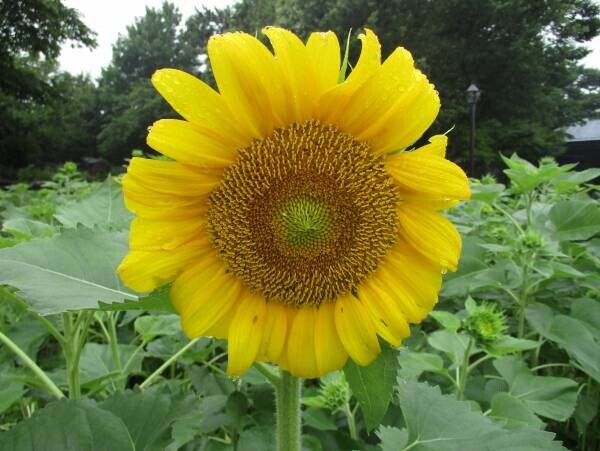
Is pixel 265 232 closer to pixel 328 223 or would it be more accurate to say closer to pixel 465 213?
pixel 328 223

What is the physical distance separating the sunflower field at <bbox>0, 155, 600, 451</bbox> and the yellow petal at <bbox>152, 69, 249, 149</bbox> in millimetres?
174

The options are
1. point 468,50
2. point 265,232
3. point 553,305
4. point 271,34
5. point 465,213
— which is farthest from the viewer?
point 468,50

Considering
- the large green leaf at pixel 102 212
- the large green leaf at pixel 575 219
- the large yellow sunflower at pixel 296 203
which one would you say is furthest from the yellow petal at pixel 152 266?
the large green leaf at pixel 575 219

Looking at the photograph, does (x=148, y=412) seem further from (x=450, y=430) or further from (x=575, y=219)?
(x=575, y=219)

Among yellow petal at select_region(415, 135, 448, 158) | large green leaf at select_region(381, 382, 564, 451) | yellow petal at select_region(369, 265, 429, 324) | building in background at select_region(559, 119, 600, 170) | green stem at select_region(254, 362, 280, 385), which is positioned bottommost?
building in background at select_region(559, 119, 600, 170)

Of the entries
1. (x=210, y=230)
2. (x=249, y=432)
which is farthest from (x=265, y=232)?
(x=249, y=432)

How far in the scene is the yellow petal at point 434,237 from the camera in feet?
2.32

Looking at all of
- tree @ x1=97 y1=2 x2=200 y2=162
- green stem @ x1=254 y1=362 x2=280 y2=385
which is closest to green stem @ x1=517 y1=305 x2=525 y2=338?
green stem @ x1=254 y1=362 x2=280 y2=385

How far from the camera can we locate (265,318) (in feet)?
2.43

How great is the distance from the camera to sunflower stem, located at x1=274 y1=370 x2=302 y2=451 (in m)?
0.79

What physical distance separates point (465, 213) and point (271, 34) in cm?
217

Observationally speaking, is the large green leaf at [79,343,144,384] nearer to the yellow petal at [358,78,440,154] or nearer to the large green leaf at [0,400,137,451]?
the large green leaf at [0,400,137,451]

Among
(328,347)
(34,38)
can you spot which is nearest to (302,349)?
(328,347)

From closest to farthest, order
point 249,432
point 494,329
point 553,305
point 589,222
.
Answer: point 249,432, point 494,329, point 589,222, point 553,305
